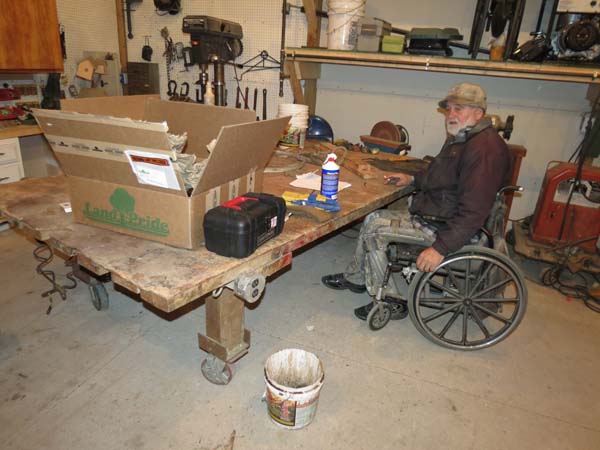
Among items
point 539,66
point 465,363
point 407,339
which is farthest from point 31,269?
point 539,66

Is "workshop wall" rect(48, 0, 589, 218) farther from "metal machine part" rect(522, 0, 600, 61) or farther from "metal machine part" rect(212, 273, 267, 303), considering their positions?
"metal machine part" rect(212, 273, 267, 303)

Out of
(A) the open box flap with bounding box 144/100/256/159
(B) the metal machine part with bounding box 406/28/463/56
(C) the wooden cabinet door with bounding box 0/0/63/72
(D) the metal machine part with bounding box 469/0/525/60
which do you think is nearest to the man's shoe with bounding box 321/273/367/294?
(A) the open box flap with bounding box 144/100/256/159

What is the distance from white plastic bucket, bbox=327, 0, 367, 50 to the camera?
10.3 ft

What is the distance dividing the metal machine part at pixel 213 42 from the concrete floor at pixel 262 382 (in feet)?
7.42

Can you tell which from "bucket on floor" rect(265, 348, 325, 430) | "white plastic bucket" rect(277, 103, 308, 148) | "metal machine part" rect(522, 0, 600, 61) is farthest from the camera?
"white plastic bucket" rect(277, 103, 308, 148)

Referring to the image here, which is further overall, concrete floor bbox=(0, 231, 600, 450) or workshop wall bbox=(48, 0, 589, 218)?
workshop wall bbox=(48, 0, 589, 218)

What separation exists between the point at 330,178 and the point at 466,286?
35.3 inches

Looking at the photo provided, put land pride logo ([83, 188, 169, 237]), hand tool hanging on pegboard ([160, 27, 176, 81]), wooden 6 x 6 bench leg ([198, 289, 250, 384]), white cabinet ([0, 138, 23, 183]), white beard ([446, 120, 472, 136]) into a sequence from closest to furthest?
land pride logo ([83, 188, 169, 237]), wooden 6 x 6 bench leg ([198, 289, 250, 384]), white beard ([446, 120, 472, 136]), white cabinet ([0, 138, 23, 183]), hand tool hanging on pegboard ([160, 27, 176, 81])

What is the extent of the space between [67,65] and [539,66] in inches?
164

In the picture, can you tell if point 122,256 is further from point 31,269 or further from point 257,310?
point 31,269

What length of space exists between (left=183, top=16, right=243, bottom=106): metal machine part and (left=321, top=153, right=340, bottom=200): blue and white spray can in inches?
88.8

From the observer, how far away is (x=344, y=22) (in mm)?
3221

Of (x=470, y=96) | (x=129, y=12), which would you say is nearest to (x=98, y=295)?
(x=470, y=96)

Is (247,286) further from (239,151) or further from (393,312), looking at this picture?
(393,312)
